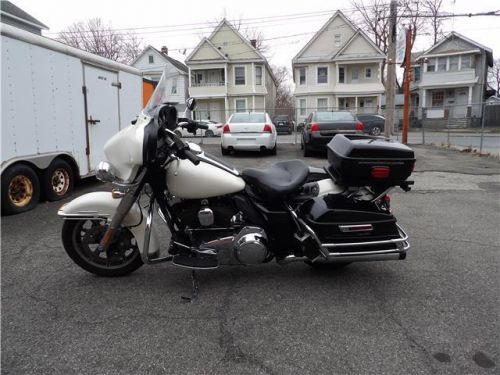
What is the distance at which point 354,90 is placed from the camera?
117ft

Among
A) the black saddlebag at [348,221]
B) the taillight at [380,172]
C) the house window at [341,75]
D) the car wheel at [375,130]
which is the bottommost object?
the black saddlebag at [348,221]

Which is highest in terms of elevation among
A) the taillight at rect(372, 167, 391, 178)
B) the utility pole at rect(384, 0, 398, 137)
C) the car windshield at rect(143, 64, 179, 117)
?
the utility pole at rect(384, 0, 398, 137)

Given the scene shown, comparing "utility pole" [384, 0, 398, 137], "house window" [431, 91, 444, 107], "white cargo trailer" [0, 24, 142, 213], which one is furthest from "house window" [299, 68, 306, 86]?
"white cargo trailer" [0, 24, 142, 213]

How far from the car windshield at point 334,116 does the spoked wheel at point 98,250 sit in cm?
996

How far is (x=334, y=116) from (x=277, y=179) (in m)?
9.97

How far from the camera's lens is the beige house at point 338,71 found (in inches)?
1404

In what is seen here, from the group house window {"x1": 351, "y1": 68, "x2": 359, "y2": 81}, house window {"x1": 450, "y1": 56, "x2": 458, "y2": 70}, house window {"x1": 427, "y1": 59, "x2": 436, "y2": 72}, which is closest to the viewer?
house window {"x1": 351, "y1": 68, "x2": 359, "y2": 81}

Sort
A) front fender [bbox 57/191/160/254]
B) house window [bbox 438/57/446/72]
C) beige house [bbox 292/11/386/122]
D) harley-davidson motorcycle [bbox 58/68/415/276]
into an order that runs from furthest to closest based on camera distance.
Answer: house window [bbox 438/57/446/72], beige house [bbox 292/11/386/122], front fender [bbox 57/191/160/254], harley-davidson motorcycle [bbox 58/68/415/276]

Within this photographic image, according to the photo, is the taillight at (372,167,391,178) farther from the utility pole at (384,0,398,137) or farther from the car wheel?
the car wheel

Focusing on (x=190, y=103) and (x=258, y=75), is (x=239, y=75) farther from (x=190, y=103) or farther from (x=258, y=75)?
(x=190, y=103)

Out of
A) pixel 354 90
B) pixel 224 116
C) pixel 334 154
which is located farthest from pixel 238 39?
pixel 334 154

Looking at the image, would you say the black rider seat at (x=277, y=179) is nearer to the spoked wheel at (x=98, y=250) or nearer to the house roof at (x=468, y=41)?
the spoked wheel at (x=98, y=250)

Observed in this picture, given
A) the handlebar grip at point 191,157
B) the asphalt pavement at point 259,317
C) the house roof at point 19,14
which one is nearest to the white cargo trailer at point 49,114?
the asphalt pavement at point 259,317

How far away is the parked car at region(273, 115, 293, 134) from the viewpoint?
2809cm
